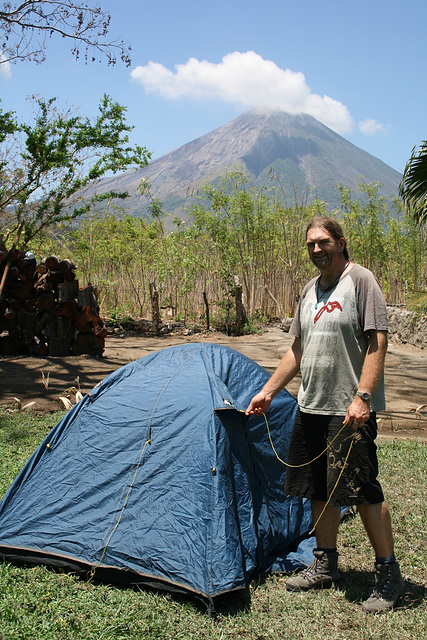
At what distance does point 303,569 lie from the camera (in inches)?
109

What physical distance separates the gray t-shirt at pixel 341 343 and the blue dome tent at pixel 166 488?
0.56m

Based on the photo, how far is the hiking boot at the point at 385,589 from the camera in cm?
230

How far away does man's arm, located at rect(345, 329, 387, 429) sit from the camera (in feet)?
7.18

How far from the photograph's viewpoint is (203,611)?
7.77ft

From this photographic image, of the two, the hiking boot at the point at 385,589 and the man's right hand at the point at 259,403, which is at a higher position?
the man's right hand at the point at 259,403

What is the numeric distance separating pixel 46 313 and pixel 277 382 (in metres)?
7.34

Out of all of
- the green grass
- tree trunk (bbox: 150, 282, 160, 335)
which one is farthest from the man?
tree trunk (bbox: 150, 282, 160, 335)

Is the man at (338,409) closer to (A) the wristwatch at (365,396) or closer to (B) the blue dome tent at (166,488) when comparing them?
(A) the wristwatch at (365,396)

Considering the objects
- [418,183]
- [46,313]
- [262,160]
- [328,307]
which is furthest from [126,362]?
[262,160]

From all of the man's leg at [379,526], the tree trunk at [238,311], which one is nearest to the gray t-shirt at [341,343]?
the man's leg at [379,526]

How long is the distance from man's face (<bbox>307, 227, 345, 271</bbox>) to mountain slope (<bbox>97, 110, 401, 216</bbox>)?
143230mm

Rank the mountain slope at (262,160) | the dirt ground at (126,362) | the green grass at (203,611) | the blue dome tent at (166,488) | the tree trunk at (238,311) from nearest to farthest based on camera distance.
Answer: the green grass at (203,611), the blue dome tent at (166,488), the dirt ground at (126,362), the tree trunk at (238,311), the mountain slope at (262,160)

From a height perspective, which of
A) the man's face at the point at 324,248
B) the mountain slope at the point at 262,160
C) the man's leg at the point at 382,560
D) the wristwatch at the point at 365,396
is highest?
the mountain slope at the point at 262,160

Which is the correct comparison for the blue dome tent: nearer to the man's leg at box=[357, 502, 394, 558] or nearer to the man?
the man
